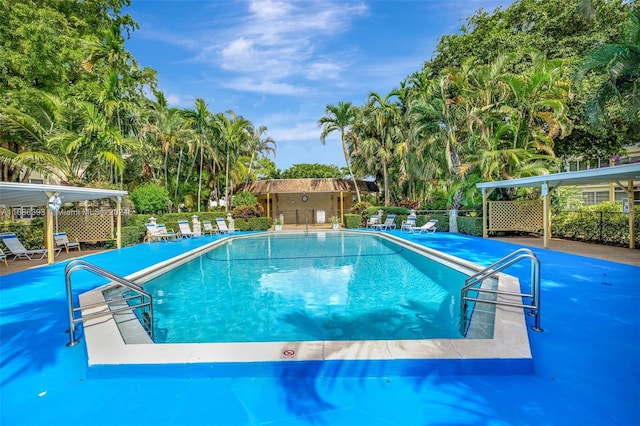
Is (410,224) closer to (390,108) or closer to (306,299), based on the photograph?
(390,108)

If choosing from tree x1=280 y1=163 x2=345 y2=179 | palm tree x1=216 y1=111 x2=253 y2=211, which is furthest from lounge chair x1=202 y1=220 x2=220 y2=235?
tree x1=280 y1=163 x2=345 y2=179

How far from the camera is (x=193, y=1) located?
12570 millimetres

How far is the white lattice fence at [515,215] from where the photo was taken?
14953 mm

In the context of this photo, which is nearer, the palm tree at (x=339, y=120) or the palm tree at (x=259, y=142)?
the palm tree at (x=339, y=120)

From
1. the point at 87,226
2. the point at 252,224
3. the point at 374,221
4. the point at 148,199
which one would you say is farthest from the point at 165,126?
the point at 374,221

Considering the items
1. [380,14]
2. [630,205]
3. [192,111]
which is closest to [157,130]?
[192,111]

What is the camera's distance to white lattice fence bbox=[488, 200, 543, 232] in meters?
15.0

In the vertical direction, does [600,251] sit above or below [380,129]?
below

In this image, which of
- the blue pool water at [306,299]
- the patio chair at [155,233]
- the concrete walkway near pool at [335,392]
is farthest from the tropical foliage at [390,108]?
the concrete walkway near pool at [335,392]

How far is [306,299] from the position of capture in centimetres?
673

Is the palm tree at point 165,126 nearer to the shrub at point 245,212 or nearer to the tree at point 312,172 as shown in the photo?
the shrub at point 245,212

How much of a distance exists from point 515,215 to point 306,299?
12.8 m

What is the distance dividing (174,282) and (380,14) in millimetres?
13284

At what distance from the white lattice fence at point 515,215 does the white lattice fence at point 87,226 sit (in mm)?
17069
